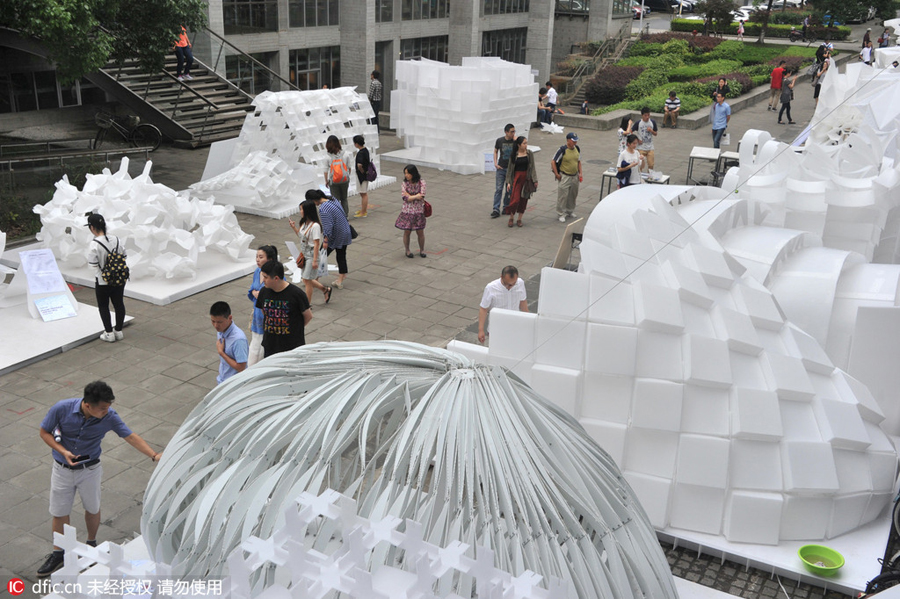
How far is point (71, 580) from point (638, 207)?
198 inches

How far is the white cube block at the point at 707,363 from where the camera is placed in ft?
19.8

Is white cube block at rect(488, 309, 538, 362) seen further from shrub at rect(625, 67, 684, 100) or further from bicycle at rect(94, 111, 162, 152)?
shrub at rect(625, 67, 684, 100)

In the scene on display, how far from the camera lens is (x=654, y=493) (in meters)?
6.29

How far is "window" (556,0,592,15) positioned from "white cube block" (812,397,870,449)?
32.4m

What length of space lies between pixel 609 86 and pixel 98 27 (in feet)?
64.0

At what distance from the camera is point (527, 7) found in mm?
33000

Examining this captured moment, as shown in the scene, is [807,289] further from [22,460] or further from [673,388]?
[22,460]

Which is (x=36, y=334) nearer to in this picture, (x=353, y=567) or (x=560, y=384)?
(x=560, y=384)

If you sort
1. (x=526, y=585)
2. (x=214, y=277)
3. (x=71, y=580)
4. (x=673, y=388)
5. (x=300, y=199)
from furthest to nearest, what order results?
1. (x=300, y=199)
2. (x=214, y=277)
3. (x=673, y=388)
4. (x=71, y=580)
5. (x=526, y=585)

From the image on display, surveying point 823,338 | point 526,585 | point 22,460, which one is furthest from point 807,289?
point 22,460

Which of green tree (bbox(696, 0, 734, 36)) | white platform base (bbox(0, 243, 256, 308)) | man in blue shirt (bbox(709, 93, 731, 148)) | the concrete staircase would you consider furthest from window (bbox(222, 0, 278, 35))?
green tree (bbox(696, 0, 734, 36))

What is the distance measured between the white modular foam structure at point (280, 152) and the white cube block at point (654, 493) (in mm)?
9125

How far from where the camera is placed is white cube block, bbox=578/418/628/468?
20.8 ft

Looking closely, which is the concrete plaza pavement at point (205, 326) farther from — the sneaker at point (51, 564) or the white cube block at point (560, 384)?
the white cube block at point (560, 384)
